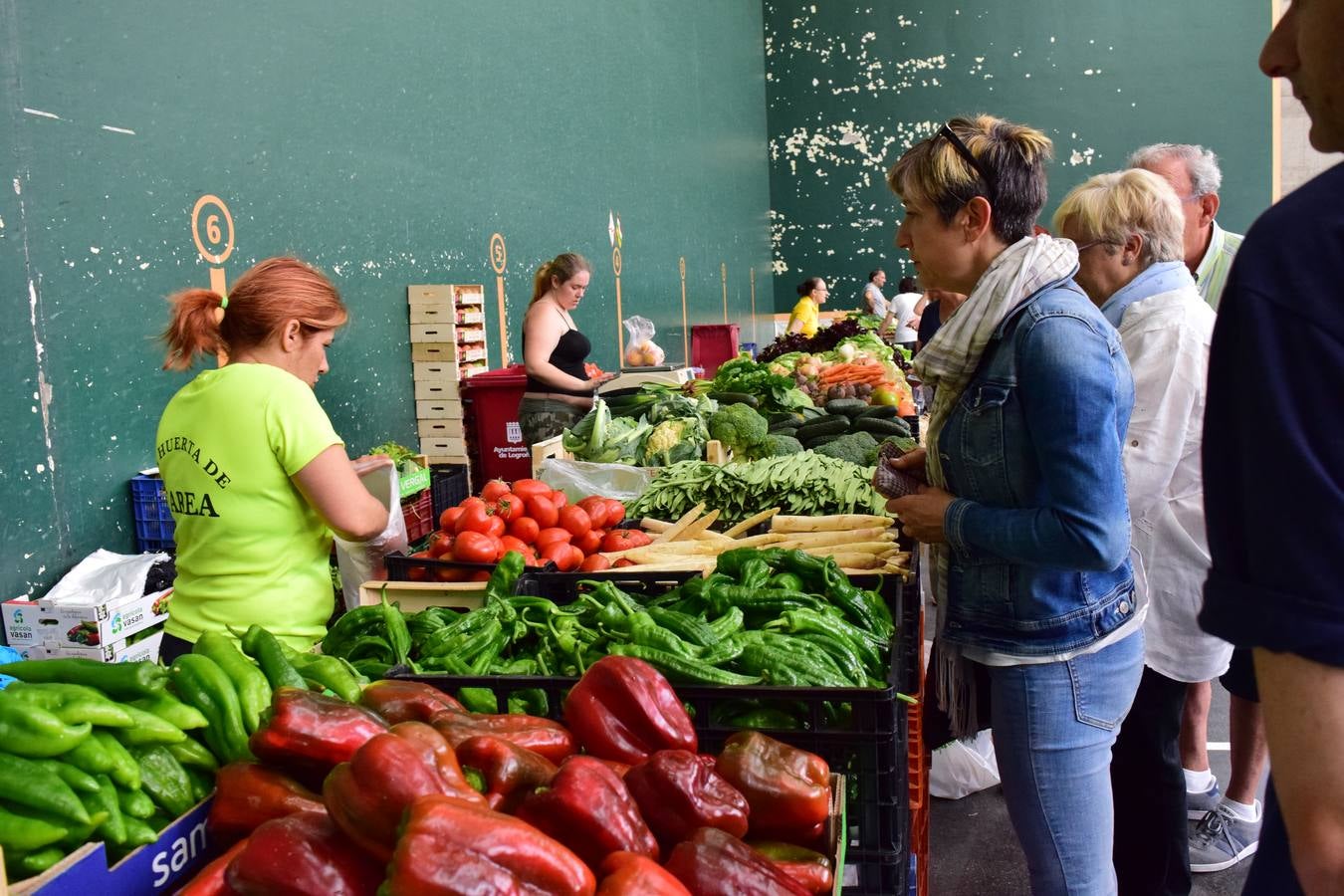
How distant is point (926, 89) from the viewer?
21.1 metres

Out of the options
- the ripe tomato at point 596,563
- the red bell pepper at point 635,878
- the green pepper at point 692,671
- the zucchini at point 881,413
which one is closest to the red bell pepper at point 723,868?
the red bell pepper at point 635,878

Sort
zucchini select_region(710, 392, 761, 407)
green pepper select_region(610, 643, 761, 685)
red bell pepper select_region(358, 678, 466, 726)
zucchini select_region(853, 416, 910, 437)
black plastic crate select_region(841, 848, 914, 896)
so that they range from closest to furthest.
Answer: red bell pepper select_region(358, 678, 466, 726)
black plastic crate select_region(841, 848, 914, 896)
green pepper select_region(610, 643, 761, 685)
zucchini select_region(853, 416, 910, 437)
zucchini select_region(710, 392, 761, 407)

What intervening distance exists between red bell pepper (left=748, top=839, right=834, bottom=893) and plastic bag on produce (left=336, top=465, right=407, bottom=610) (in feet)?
7.30

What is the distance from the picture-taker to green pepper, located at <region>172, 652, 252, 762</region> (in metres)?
1.53

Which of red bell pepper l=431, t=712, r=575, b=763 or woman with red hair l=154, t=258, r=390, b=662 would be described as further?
woman with red hair l=154, t=258, r=390, b=662

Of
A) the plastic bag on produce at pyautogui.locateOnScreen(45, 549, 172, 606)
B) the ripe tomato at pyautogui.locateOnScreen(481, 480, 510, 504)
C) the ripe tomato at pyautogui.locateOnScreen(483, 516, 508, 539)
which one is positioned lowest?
the plastic bag on produce at pyautogui.locateOnScreen(45, 549, 172, 606)

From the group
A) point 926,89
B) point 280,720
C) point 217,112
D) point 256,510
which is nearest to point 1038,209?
point 280,720

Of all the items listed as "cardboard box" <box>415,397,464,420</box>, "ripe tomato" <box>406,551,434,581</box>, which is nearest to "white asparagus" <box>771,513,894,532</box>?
"ripe tomato" <box>406,551,434,581</box>

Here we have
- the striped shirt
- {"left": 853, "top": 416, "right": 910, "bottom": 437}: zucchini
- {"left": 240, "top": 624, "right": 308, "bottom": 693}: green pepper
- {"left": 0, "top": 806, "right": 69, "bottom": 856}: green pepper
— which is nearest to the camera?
{"left": 0, "top": 806, "right": 69, "bottom": 856}: green pepper

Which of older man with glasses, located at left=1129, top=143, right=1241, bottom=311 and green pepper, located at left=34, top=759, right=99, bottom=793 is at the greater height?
older man with glasses, located at left=1129, top=143, right=1241, bottom=311

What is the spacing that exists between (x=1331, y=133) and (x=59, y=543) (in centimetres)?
455

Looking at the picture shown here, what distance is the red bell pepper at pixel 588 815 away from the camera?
1207 millimetres

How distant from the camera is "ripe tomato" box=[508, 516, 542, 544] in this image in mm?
3680

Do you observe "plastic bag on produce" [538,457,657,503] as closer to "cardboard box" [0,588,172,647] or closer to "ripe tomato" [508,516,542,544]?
"ripe tomato" [508,516,542,544]
